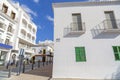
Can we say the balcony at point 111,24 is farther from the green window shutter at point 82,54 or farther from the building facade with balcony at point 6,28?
the building facade with balcony at point 6,28

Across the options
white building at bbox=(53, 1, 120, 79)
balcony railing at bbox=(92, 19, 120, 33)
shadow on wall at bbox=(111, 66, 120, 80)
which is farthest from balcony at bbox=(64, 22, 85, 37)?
shadow on wall at bbox=(111, 66, 120, 80)

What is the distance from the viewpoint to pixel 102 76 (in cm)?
817

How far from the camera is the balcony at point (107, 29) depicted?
8742 millimetres

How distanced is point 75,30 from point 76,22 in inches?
34.4

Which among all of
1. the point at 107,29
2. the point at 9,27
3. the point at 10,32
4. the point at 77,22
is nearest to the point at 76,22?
the point at 77,22

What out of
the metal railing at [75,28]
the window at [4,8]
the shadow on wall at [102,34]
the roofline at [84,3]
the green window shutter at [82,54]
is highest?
the window at [4,8]

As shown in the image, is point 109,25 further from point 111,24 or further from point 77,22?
point 77,22

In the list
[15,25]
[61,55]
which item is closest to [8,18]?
[15,25]

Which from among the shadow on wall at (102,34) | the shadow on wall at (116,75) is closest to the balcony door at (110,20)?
the shadow on wall at (102,34)

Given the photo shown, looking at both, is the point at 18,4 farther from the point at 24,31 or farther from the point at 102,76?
the point at 102,76

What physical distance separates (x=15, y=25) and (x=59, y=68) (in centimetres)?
2109

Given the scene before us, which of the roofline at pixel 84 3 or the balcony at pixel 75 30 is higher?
the roofline at pixel 84 3

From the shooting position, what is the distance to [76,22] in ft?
31.5

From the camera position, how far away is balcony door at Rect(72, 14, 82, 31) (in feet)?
31.0
